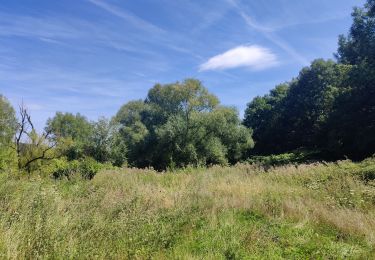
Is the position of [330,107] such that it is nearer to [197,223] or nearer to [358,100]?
[358,100]

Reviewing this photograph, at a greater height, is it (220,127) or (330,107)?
(330,107)

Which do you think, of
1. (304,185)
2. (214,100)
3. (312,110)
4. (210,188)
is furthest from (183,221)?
(312,110)

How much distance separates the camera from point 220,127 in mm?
34938

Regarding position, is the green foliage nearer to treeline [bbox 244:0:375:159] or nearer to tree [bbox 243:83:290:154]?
treeline [bbox 244:0:375:159]

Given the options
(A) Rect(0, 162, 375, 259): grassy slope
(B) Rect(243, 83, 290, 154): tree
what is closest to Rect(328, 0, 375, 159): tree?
(B) Rect(243, 83, 290, 154): tree

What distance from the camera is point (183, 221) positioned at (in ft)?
22.5

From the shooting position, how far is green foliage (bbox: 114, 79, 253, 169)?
33375 millimetres

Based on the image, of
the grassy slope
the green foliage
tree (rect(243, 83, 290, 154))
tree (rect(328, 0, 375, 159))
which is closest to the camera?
the grassy slope

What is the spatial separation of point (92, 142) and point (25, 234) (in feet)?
117

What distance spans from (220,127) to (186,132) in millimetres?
3765

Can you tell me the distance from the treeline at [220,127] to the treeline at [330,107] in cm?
9

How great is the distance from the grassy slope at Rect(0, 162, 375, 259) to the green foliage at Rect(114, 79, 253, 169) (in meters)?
22.4

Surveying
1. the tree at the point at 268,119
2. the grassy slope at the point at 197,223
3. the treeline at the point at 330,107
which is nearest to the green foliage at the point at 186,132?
the treeline at the point at 330,107

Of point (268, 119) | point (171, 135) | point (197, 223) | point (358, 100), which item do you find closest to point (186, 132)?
point (171, 135)
